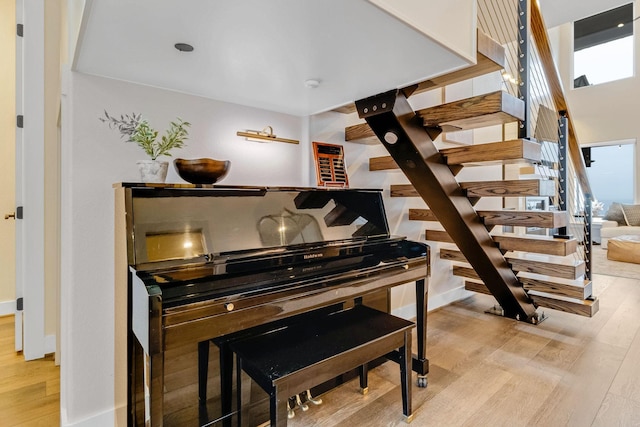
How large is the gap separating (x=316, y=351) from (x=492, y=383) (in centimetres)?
131

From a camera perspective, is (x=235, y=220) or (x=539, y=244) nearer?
(x=235, y=220)

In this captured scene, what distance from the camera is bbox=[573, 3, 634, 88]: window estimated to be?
767 centimetres

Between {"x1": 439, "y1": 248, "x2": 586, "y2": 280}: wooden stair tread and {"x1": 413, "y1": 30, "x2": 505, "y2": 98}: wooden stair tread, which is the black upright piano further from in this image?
{"x1": 439, "y1": 248, "x2": 586, "y2": 280}: wooden stair tread

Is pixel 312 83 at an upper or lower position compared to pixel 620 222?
upper

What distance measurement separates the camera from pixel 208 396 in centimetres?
169

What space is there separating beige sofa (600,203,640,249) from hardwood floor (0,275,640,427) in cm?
502

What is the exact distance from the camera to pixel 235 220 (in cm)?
169

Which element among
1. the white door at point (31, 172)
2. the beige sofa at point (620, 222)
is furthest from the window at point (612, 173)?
the white door at point (31, 172)

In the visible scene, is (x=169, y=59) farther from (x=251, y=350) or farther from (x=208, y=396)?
(x=208, y=396)

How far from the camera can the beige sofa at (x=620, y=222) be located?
269 inches

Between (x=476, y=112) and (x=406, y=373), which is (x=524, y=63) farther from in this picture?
(x=406, y=373)

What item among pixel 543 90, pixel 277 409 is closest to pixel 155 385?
pixel 277 409

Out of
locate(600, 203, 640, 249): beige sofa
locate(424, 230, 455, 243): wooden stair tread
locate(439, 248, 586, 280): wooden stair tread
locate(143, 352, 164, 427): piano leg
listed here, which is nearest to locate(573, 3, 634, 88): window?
locate(600, 203, 640, 249): beige sofa

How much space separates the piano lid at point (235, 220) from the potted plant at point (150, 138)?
108 mm
